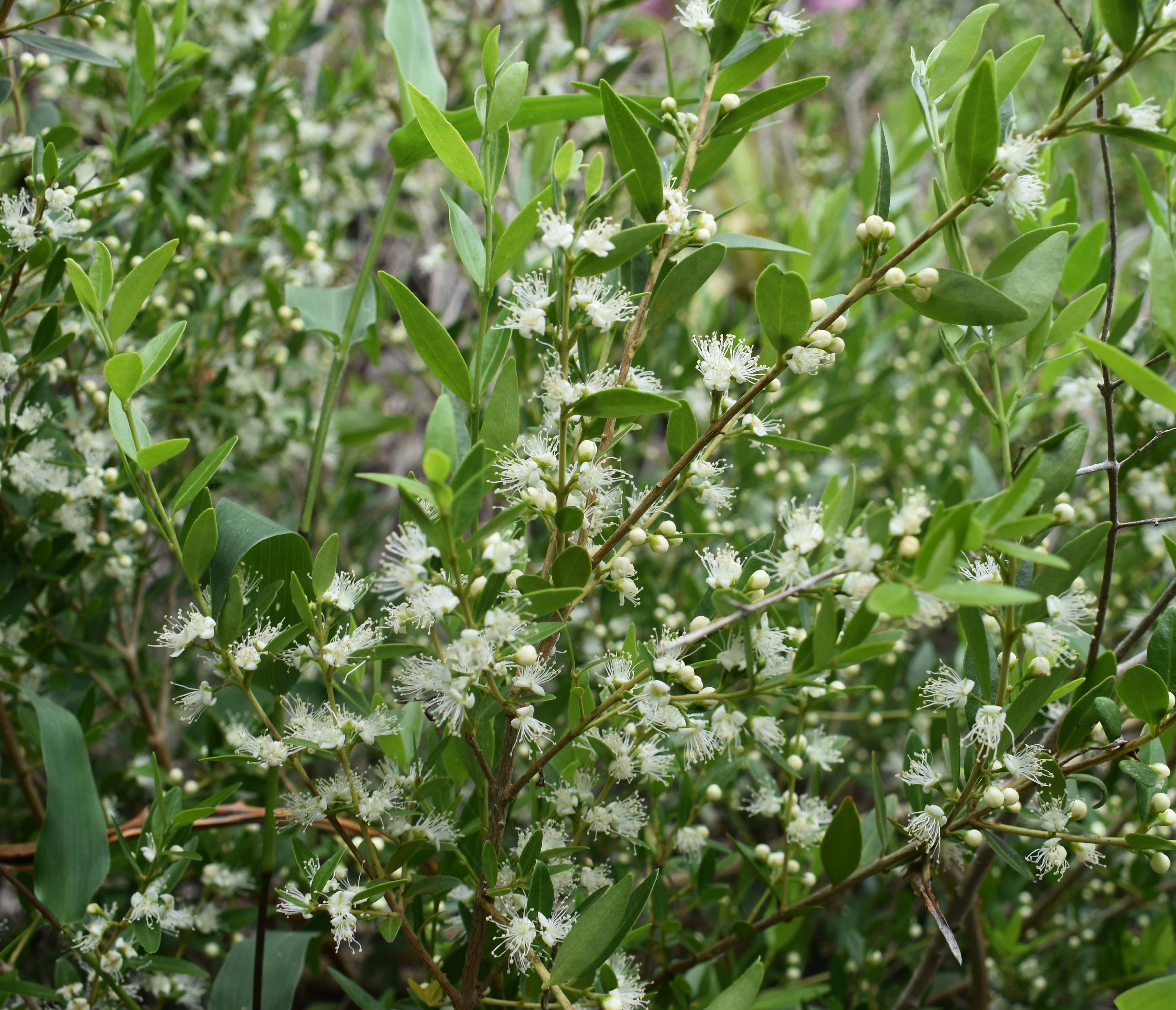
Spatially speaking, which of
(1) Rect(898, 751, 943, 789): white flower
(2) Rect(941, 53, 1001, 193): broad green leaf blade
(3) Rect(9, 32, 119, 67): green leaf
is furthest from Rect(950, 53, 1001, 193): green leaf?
(3) Rect(9, 32, 119, 67): green leaf

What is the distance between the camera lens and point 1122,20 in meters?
0.55

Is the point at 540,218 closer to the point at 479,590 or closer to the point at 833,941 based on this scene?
the point at 479,590

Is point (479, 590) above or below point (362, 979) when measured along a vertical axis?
above

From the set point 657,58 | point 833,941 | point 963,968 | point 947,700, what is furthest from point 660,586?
point 657,58

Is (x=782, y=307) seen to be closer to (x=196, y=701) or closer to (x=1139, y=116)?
(x=1139, y=116)

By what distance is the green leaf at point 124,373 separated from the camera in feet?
2.02

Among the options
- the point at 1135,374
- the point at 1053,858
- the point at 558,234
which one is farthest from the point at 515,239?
the point at 1053,858

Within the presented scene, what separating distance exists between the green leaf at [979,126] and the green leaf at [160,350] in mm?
560

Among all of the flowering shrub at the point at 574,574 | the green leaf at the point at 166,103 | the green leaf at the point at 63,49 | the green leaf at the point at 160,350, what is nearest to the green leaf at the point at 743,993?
the flowering shrub at the point at 574,574

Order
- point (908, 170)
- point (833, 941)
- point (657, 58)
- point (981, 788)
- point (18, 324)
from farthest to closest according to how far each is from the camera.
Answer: point (657, 58), point (908, 170), point (833, 941), point (18, 324), point (981, 788)

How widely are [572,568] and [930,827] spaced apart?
1.17ft

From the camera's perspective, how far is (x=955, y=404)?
1.81 meters

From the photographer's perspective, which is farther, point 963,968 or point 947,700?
point 963,968

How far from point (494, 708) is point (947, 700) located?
0.37m
